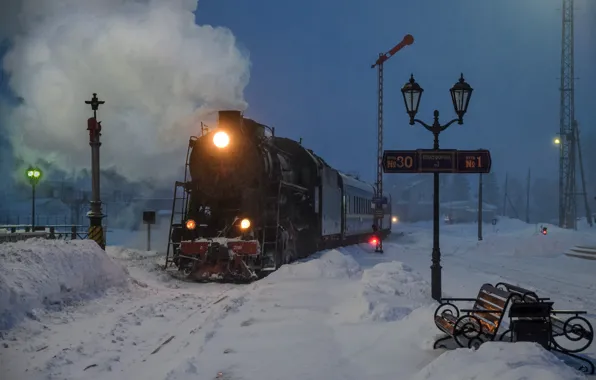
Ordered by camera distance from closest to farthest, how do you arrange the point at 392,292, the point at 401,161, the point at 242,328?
the point at 242,328 → the point at 392,292 → the point at 401,161

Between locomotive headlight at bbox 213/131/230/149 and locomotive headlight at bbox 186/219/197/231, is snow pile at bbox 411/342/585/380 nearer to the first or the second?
locomotive headlight at bbox 186/219/197/231

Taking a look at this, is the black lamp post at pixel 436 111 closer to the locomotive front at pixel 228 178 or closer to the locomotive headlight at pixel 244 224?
the locomotive front at pixel 228 178

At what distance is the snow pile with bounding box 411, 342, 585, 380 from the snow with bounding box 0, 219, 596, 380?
2 cm

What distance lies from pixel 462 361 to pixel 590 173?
97420 millimetres

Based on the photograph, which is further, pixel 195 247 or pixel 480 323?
pixel 195 247

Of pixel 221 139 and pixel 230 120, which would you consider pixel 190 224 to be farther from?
pixel 230 120

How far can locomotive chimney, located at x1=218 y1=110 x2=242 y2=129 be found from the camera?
15.8m

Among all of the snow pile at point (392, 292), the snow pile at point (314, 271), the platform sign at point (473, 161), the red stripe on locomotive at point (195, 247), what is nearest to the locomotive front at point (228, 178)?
the red stripe on locomotive at point (195, 247)

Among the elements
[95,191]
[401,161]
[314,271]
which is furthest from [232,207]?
[401,161]

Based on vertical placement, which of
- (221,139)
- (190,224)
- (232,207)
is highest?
(221,139)

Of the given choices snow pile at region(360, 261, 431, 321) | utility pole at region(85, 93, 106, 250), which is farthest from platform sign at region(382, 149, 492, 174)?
utility pole at region(85, 93, 106, 250)

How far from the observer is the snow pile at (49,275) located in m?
8.85

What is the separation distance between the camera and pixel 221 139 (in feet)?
51.5

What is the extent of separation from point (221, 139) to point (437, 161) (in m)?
6.27
